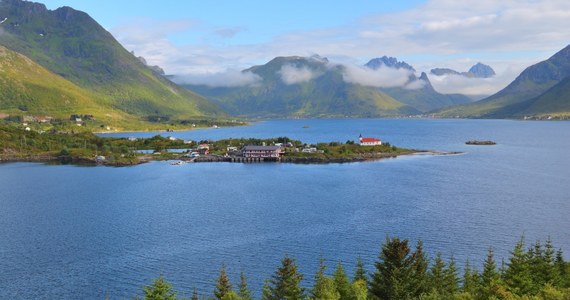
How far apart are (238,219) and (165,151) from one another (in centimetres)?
10304

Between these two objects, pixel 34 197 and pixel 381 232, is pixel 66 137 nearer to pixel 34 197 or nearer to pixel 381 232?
pixel 34 197

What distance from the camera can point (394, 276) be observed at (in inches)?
1474

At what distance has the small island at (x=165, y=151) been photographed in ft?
502

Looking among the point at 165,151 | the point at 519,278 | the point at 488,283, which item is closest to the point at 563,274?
the point at 519,278

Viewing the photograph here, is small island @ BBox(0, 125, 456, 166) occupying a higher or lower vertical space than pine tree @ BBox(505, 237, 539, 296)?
higher

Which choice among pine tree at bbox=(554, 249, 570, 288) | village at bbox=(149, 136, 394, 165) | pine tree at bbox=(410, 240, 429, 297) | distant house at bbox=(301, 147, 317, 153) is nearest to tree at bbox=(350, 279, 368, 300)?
pine tree at bbox=(410, 240, 429, 297)

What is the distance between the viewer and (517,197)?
89.1 m

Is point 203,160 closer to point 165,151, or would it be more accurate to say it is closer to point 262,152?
point 262,152

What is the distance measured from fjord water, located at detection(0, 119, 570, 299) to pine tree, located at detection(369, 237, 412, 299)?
14.0m

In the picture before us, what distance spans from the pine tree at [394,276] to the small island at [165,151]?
112 m

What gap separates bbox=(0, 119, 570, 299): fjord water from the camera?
176ft

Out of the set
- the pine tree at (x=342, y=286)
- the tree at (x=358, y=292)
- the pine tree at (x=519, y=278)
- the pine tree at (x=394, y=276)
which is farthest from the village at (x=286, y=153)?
the tree at (x=358, y=292)

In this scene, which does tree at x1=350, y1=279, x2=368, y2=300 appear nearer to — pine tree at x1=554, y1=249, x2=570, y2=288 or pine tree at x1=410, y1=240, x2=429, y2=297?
pine tree at x1=410, y1=240, x2=429, y2=297

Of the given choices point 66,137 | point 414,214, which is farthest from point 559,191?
point 66,137
